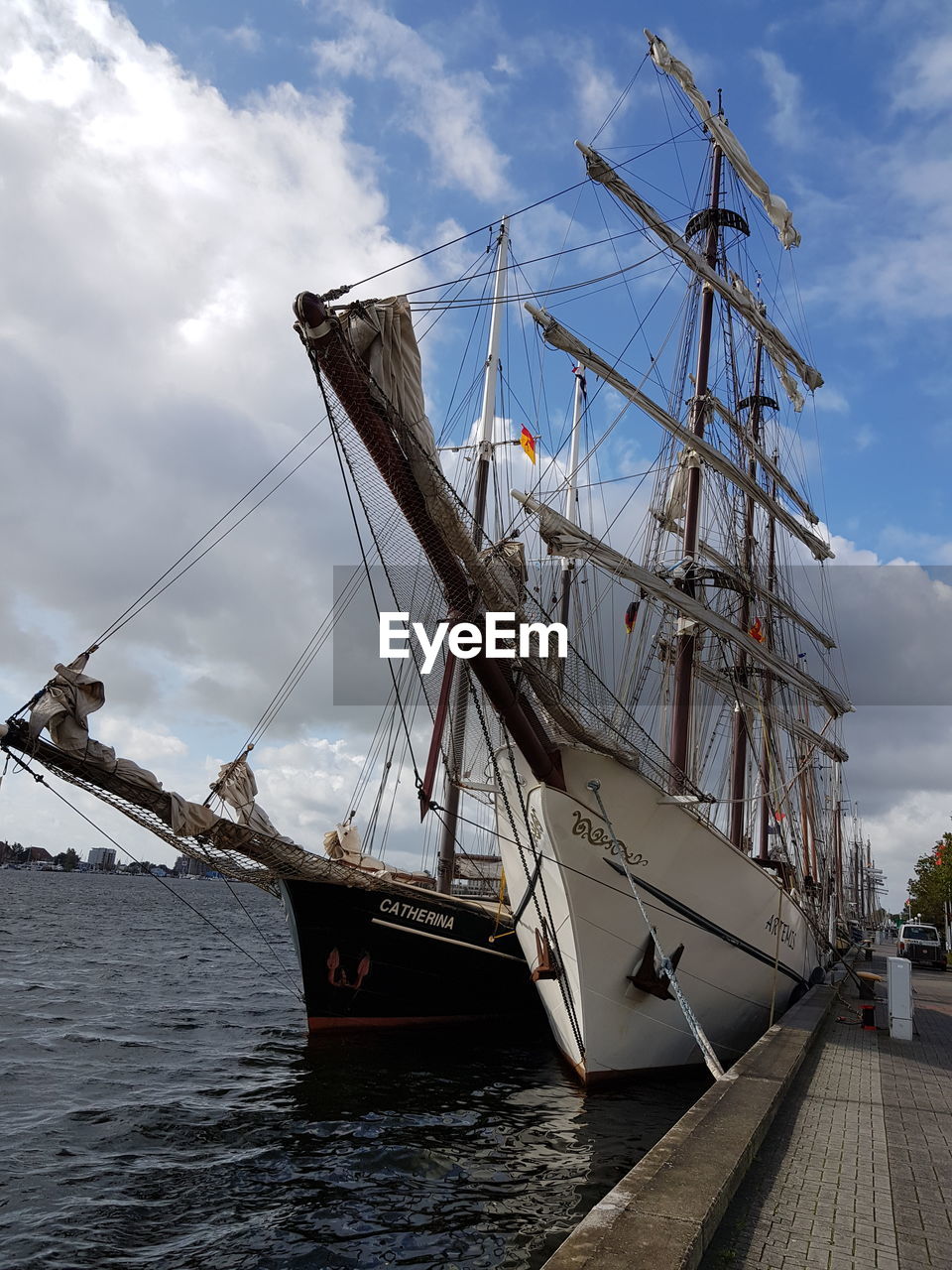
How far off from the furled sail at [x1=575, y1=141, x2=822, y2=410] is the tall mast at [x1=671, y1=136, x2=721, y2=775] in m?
0.71

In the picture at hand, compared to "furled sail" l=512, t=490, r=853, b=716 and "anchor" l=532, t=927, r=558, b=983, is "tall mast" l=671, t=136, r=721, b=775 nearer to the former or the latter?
"furled sail" l=512, t=490, r=853, b=716

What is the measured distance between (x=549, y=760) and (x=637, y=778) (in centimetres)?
135

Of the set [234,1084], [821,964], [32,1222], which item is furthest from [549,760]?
[821,964]

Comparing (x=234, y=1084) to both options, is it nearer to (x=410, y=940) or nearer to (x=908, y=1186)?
(x=410, y=940)

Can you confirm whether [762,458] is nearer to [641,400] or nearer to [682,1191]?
[641,400]

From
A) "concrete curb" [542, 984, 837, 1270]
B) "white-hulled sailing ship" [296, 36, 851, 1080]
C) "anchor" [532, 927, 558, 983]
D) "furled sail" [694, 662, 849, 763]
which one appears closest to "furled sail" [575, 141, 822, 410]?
"white-hulled sailing ship" [296, 36, 851, 1080]

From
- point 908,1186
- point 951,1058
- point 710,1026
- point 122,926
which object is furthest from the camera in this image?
point 122,926

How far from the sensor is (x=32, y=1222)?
6.85 m

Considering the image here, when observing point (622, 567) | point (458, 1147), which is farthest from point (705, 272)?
point (458, 1147)

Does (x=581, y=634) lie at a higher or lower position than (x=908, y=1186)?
higher

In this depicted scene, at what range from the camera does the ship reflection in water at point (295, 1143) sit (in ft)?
21.6

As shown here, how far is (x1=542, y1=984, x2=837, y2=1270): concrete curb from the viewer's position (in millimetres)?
4016

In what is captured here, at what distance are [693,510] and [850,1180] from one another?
627 inches

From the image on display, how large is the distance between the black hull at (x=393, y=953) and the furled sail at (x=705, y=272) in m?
15.9
